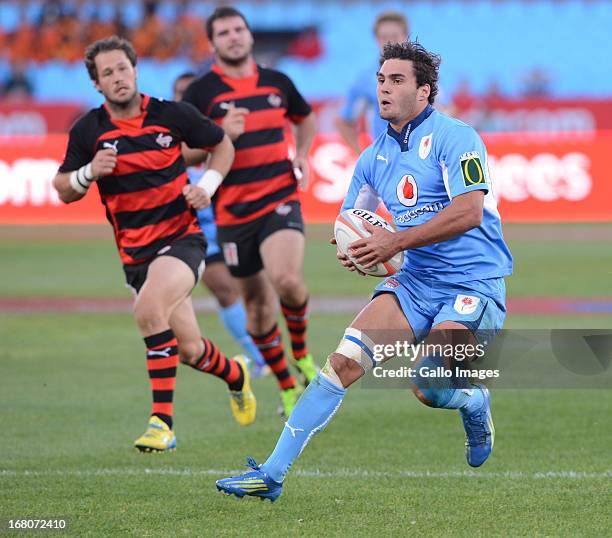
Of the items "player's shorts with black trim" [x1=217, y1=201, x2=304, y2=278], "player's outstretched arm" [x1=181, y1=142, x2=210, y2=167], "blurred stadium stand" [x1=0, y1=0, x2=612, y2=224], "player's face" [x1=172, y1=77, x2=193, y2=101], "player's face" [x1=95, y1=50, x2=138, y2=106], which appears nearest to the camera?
"player's face" [x1=95, y1=50, x2=138, y2=106]

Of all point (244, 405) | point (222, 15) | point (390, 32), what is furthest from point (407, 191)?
point (390, 32)

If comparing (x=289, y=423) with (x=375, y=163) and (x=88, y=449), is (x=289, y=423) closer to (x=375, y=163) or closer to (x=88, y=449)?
(x=375, y=163)

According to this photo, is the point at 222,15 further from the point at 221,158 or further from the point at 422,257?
the point at 422,257

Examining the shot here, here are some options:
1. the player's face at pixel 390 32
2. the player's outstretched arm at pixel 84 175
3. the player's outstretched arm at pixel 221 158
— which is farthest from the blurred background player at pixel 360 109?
the player's outstretched arm at pixel 84 175

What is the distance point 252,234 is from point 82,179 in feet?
6.05

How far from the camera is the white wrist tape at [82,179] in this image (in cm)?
719

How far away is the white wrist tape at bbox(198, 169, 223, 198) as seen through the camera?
7.56 meters

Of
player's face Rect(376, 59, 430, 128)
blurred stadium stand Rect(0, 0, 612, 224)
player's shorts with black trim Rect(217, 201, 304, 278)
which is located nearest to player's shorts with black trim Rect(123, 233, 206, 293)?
player's shorts with black trim Rect(217, 201, 304, 278)

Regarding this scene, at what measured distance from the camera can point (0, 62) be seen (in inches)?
1305

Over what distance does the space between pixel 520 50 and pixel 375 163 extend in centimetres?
2949

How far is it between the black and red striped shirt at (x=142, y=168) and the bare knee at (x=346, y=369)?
2159mm

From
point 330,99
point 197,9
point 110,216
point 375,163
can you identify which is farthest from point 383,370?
point 197,9

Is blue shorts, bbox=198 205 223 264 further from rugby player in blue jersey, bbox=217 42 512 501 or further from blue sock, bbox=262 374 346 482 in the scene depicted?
blue sock, bbox=262 374 346 482

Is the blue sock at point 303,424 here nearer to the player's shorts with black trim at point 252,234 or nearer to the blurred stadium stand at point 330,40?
the player's shorts with black trim at point 252,234
